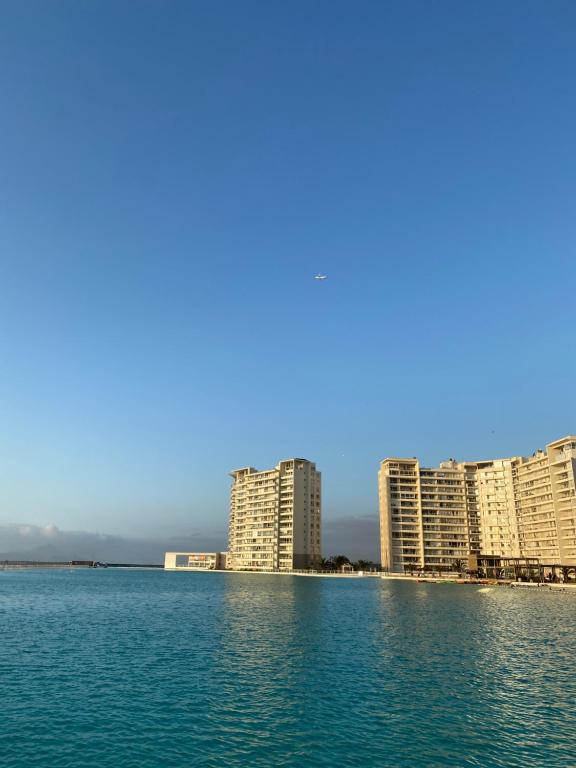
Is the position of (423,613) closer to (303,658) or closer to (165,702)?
(303,658)

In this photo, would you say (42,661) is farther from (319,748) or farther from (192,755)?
(319,748)

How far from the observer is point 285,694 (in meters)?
34.2

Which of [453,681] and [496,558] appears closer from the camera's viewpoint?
[453,681]

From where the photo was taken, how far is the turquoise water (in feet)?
82.1

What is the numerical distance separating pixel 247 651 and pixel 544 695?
24.7 m

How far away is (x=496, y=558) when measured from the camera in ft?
579

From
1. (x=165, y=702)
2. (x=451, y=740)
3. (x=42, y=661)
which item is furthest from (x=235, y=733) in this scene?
(x=42, y=661)

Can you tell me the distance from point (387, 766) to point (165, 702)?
49.0 feet

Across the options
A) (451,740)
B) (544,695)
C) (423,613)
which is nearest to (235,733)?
(451,740)

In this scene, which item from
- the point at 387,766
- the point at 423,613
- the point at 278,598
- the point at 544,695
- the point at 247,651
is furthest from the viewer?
the point at 278,598

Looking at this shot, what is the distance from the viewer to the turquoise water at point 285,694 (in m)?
25.0

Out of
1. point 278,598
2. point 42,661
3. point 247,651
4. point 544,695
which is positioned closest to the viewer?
point 544,695

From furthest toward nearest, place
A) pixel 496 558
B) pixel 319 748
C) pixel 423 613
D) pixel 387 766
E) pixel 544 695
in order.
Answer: pixel 496 558 → pixel 423 613 → pixel 544 695 → pixel 319 748 → pixel 387 766

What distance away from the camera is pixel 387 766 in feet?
76.7
